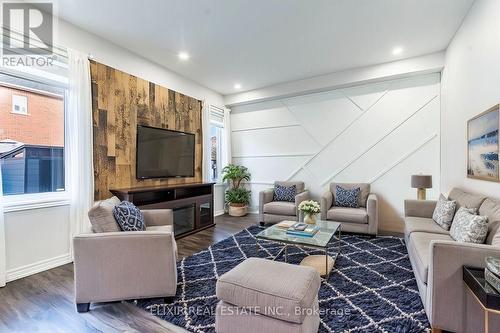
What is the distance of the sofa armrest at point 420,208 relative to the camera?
10.4 ft

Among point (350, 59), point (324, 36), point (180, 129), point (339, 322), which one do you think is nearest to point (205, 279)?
point (339, 322)

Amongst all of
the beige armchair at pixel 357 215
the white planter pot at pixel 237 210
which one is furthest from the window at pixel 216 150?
the beige armchair at pixel 357 215

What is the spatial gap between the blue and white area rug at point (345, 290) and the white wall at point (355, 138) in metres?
1.48

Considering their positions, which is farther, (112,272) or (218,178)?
(218,178)

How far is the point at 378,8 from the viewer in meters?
2.64

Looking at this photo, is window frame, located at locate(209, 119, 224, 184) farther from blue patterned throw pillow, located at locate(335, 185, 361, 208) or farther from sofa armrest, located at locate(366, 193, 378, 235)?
sofa armrest, located at locate(366, 193, 378, 235)

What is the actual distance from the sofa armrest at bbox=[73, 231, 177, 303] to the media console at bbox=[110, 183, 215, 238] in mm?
1298

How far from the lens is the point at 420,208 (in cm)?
323

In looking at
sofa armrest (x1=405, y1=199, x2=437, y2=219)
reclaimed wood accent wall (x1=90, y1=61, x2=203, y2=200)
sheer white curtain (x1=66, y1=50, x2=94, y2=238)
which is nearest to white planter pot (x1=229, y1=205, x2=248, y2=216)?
reclaimed wood accent wall (x1=90, y1=61, x2=203, y2=200)

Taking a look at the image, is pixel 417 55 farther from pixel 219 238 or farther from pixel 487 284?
pixel 219 238

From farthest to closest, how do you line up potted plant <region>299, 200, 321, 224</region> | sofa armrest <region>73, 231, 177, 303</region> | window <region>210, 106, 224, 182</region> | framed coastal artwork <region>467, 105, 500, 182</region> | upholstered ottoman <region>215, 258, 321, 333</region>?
1. window <region>210, 106, 224, 182</region>
2. potted plant <region>299, 200, 321, 224</region>
3. framed coastal artwork <region>467, 105, 500, 182</region>
4. sofa armrest <region>73, 231, 177, 303</region>
5. upholstered ottoman <region>215, 258, 321, 333</region>

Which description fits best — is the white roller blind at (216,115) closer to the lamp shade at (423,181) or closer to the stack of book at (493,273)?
the lamp shade at (423,181)

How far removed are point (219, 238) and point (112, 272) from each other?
1978 mm

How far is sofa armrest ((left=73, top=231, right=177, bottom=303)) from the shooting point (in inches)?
73.7
